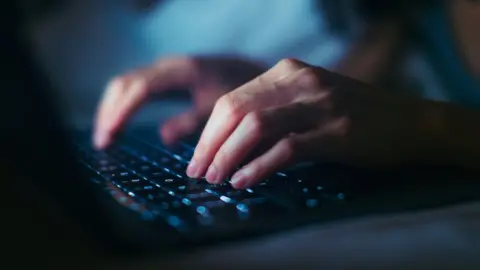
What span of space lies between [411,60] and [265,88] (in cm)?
18

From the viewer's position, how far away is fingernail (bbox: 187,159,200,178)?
0.54 metres

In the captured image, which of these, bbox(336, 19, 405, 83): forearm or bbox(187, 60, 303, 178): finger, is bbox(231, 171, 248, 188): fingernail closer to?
bbox(187, 60, 303, 178): finger

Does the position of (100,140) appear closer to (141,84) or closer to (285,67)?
(141,84)

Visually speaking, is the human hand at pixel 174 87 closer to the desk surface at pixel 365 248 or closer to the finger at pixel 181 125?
the finger at pixel 181 125

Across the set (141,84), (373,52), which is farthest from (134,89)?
(373,52)

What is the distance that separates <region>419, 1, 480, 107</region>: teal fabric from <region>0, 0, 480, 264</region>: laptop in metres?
0.14

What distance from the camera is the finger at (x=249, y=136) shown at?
0.53 metres

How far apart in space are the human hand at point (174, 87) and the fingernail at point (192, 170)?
23 millimetres

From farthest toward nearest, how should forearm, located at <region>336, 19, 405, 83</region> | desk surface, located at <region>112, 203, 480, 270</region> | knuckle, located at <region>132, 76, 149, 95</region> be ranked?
forearm, located at <region>336, 19, 405, 83</region> < knuckle, located at <region>132, 76, 149, 95</region> < desk surface, located at <region>112, 203, 480, 270</region>

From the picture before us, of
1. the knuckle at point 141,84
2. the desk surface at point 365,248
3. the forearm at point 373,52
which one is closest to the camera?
the desk surface at point 365,248

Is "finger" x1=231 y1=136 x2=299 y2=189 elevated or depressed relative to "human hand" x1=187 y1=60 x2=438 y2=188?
depressed

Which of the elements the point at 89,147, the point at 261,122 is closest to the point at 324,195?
the point at 261,122

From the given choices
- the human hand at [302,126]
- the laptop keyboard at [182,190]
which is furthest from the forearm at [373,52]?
the laptop keyboard at [182,190]

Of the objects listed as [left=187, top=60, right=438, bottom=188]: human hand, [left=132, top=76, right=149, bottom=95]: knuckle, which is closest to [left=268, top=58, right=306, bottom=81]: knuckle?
[left=187, top=60, right=438, bottom=188]: human hand
